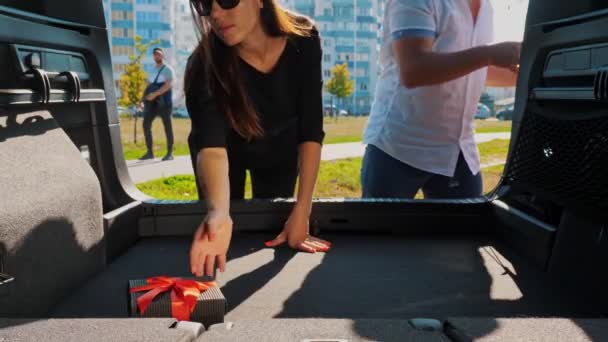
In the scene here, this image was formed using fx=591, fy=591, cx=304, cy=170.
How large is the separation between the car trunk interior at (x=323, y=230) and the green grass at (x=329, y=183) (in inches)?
109

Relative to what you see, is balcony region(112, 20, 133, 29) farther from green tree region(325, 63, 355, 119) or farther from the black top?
the black top

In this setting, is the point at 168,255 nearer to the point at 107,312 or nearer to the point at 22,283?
the point at 107,312

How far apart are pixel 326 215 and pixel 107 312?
90 cm

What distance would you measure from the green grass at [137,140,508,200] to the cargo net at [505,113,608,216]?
2.81 m

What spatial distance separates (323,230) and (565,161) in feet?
2.81

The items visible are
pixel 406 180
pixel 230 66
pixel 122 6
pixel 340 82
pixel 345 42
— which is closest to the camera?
pixel 230 66

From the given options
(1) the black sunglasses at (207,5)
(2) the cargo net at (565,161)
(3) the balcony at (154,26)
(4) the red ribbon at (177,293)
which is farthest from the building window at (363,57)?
(4) the red ribbon at (177,293)

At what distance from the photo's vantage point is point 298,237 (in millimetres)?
1864

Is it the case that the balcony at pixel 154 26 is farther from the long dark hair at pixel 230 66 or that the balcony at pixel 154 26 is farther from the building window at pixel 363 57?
the long dark hair at pixel 230 66

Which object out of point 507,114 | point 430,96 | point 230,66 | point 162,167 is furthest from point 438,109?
point 162,167

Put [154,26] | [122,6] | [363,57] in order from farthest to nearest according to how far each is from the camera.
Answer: [363,57] < [154,26] < [122,6]

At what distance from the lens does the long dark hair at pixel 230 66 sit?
1.63 m

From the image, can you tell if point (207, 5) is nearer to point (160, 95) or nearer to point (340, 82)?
point (160, 95)

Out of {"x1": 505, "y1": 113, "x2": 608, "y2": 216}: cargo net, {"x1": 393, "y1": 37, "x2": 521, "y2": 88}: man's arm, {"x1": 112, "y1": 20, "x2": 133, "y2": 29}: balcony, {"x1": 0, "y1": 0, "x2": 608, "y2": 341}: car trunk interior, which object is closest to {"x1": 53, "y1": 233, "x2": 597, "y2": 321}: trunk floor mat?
{"x1": 0, "y1": 0, "x2": 608, "y2": 341}: car trunk interior
